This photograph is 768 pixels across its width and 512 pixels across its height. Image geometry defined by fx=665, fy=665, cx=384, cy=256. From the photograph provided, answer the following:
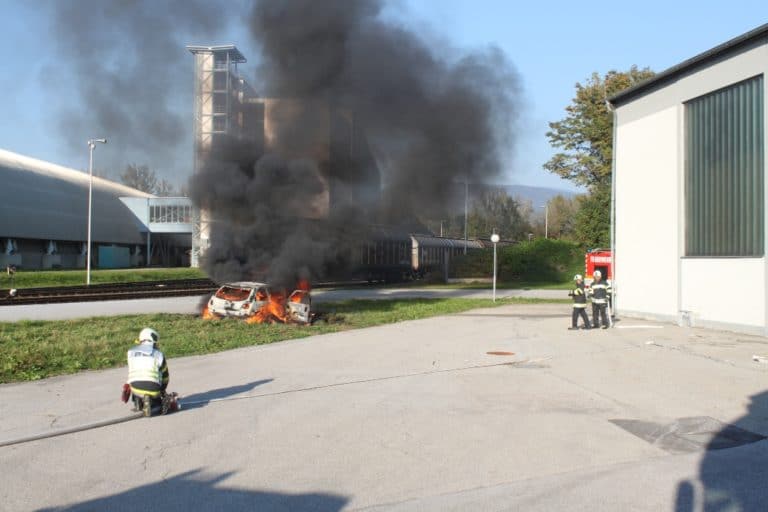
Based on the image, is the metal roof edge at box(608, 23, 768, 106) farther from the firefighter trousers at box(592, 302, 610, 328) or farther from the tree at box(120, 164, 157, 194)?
the tree at box(120, 164, 157, 194)

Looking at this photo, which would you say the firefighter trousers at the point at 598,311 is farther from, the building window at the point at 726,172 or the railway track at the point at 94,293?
the railway track at the point at 94,293

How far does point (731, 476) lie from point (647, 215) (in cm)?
1467

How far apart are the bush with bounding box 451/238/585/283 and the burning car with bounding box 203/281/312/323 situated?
3165 cm

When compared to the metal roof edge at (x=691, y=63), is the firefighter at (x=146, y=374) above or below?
below

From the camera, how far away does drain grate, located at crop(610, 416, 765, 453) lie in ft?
21.4

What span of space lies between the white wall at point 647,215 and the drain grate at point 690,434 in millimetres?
11363

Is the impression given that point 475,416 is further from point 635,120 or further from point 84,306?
point 84,306

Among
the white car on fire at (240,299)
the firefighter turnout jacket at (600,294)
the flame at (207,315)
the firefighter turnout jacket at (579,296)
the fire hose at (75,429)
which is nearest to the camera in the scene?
the fire hose at (75,429)

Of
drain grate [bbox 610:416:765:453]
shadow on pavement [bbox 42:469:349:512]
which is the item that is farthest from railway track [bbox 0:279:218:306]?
drain grate [bbox 610:416:765:453]

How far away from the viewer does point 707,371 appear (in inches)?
419

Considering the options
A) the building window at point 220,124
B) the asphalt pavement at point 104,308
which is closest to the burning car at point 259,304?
the asphalt pavement at point 104,308

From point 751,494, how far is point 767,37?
1312 centimetres

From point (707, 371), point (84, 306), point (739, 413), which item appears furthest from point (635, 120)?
point (84, 306)

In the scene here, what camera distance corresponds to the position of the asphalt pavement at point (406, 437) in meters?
5.04
